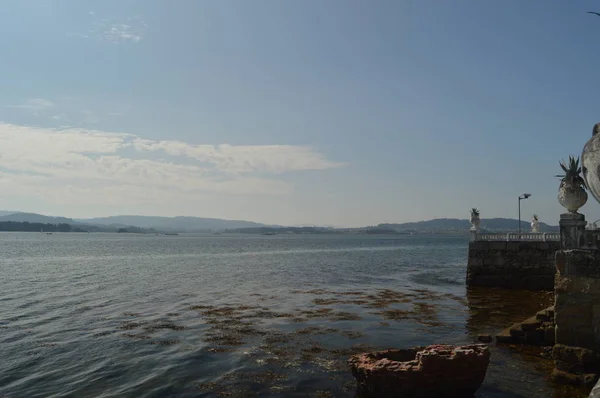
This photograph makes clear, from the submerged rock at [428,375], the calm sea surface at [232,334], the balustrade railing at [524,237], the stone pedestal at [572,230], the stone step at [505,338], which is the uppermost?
the stone pedestal at [572,230]

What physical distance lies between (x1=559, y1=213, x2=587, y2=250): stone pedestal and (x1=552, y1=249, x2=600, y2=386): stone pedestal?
0.84 feet

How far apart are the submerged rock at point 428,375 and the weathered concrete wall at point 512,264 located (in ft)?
77.3

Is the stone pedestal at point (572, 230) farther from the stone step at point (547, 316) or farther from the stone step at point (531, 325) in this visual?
the stone step at point (531, 325)

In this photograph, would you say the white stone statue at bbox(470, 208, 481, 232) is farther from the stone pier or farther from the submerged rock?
the submerged rock

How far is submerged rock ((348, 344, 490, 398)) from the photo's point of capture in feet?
34.0

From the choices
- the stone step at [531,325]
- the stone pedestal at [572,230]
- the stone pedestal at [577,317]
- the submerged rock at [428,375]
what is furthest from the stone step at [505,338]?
the submerged rock at [428,375]

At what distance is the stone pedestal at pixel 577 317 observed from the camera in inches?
448

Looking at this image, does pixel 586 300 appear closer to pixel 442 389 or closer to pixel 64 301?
pixel 442 389

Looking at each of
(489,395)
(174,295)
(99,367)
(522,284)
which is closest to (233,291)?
(174,295)

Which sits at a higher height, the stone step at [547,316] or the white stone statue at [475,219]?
the white stone statue at [475,219]

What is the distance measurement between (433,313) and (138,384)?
15.1m

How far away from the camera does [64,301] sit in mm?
27703

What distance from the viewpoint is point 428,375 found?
10.4 metres

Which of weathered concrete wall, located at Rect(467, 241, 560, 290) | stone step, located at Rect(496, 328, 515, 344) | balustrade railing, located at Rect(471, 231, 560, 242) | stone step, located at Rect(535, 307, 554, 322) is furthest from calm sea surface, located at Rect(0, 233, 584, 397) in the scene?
balustrade railing, located at Rect(471, 231, 560, 242)
